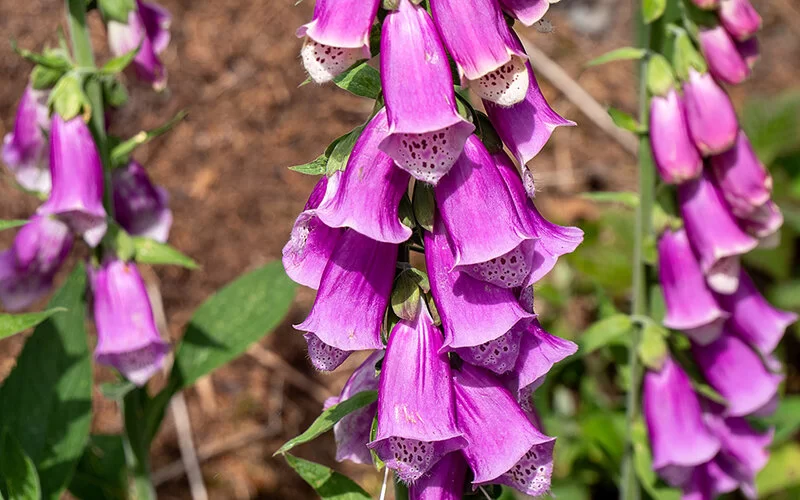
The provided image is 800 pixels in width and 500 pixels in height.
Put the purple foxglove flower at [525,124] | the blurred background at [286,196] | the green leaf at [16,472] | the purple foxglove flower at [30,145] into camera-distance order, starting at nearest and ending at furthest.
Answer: the purple foxglove flower at [525,124] → the green leaf at [16,472] → the purple foxglove flower at [30,145] → the blurred background at [286,196]

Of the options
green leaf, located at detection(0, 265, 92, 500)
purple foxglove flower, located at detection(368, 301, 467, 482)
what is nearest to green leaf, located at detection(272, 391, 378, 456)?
purple foxglove flower, located at detection(368, 301, 467, 482)

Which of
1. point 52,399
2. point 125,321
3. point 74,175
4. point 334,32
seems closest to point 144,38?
point 74,175

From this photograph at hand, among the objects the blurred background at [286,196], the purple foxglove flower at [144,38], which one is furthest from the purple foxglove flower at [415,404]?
the blurred background at [286,196]

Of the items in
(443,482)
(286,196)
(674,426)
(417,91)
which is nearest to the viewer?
(417,91)

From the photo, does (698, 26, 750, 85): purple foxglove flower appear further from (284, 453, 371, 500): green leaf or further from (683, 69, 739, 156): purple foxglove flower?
(284, 453, 371, 500): green leaf

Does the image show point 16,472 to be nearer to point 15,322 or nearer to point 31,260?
point 15,322

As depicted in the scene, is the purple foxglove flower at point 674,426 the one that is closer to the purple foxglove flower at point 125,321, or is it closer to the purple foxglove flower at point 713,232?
the purple foxglove flower at point 713,232
